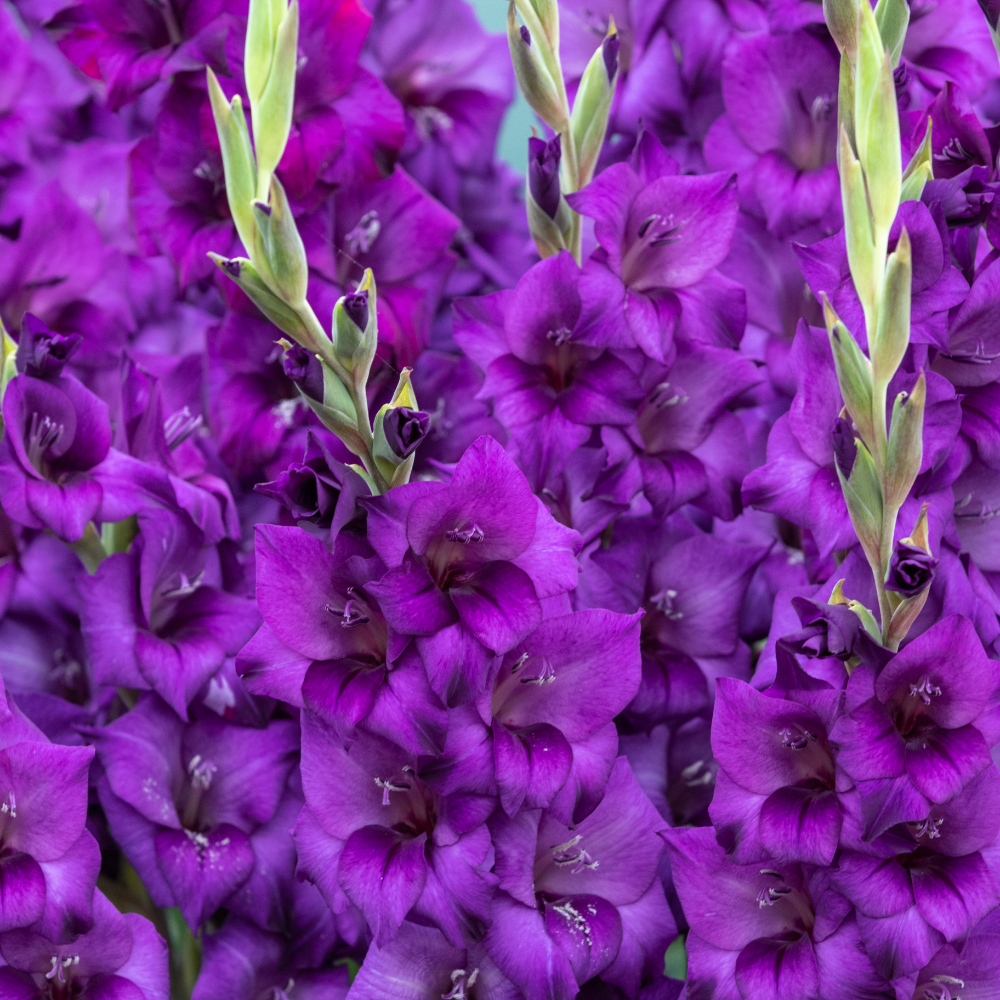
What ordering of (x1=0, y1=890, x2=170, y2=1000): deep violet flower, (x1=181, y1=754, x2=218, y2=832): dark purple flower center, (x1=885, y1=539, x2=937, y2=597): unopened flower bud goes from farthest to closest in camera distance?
(x1=181, y1=754, x2=218, y2=832): dark purple flower center, (x1=0, y1=890, x2=170, y2=1000): deep violet flower, (x1=885, y1=539, x2=937, y2=597): unopened flower bud

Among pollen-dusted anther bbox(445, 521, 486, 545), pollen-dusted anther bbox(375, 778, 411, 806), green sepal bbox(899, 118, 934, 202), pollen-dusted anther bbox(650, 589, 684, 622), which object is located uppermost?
green sepal bbox(899, 118, 934, 202)

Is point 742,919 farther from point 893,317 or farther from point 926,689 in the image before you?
point 893,317

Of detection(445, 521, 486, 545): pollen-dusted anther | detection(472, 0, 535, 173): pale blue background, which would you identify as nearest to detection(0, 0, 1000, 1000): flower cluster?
detection(445, 521, 486, 545): pollen-dusted anther

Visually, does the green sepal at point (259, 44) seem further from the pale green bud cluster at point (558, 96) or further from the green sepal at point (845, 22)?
the green sepal at point (845, 22)

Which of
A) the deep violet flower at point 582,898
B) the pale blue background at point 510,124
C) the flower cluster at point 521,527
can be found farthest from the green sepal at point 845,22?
the pale blue background at point 510,124

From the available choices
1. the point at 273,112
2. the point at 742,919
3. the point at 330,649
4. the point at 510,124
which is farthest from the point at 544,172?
the point at 510,124

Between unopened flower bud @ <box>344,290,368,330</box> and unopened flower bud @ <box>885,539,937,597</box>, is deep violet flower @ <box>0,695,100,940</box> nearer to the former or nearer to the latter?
unopened flower bud @ <box>344,290,368,330</box>

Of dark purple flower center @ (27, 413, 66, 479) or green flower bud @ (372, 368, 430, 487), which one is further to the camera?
dark purple flower center @ (27, 413, 66, 479)
